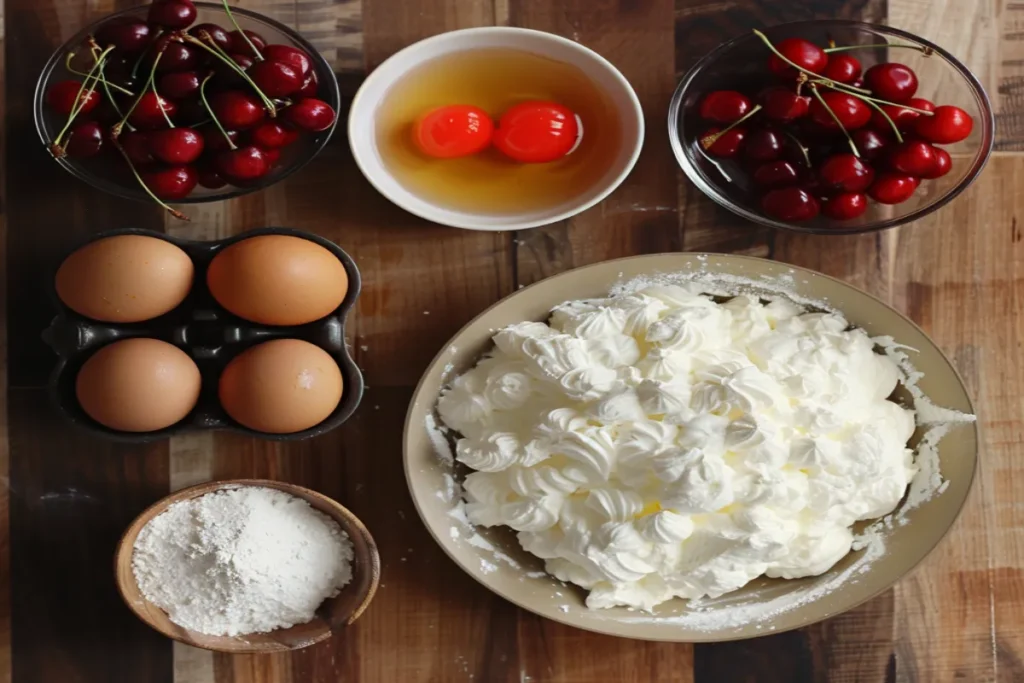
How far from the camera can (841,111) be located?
3.81 ft

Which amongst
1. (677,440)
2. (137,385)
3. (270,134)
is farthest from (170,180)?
(677,440)

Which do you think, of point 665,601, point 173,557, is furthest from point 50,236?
point 665,601

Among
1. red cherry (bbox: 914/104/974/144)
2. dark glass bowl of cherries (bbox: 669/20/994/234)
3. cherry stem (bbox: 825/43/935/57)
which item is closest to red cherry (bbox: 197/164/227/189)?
dark glass bowl of cherries (bbox: 669/20/994/234)

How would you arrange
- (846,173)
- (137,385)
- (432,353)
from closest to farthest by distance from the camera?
1. (137,385)
2. (846,173)
3. (432,353)

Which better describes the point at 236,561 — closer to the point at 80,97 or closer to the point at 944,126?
the point at 80,97

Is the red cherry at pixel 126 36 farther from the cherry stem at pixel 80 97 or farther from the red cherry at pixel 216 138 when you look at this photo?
the red cherry at pixel 216 138

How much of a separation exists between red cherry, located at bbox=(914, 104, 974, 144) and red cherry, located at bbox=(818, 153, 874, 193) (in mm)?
93

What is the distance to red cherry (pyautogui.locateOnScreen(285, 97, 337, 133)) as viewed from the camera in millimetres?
1134

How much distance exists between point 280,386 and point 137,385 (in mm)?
178

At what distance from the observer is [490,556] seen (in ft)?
4.01

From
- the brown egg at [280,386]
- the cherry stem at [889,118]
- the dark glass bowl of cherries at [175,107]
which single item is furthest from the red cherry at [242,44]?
the cherry stem at [889,118]

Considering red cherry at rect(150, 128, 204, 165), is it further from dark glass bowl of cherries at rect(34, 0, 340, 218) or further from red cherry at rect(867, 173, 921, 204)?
red cherry at rect(867, 173, 921, 204)

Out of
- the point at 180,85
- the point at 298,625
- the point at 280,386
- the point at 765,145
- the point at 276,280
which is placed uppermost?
the point at 180,85

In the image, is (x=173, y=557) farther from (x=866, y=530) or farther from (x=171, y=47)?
(x=866, y=530)
